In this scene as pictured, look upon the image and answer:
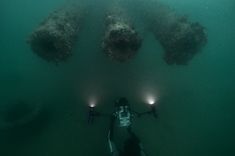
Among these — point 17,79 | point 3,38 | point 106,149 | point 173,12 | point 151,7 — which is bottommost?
point 106,149

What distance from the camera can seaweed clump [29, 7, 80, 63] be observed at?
7.78m

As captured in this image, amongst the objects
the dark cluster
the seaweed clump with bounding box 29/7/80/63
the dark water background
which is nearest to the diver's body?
the dark cluster

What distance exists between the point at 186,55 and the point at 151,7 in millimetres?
2602

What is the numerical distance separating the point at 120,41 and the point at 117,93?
3994 millimetres

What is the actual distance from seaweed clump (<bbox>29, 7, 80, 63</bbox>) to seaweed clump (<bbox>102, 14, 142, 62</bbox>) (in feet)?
4.23

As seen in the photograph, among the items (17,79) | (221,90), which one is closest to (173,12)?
(221,90)

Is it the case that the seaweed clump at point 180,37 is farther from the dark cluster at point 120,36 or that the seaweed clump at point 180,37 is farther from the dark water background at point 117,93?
the dark water background at point 117,93

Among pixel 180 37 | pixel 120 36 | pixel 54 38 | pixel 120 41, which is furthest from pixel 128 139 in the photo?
pixel 54 38

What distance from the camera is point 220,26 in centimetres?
1378

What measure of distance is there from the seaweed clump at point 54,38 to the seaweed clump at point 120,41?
1288mm

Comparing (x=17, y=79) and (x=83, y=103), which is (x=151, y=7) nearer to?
(x=83, y=103)

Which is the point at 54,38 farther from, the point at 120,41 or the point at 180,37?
the point at 180,37

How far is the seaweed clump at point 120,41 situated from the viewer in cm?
727

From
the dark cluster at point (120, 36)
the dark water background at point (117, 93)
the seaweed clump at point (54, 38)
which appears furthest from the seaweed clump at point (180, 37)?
the seaweed clump at point (54, 38)
